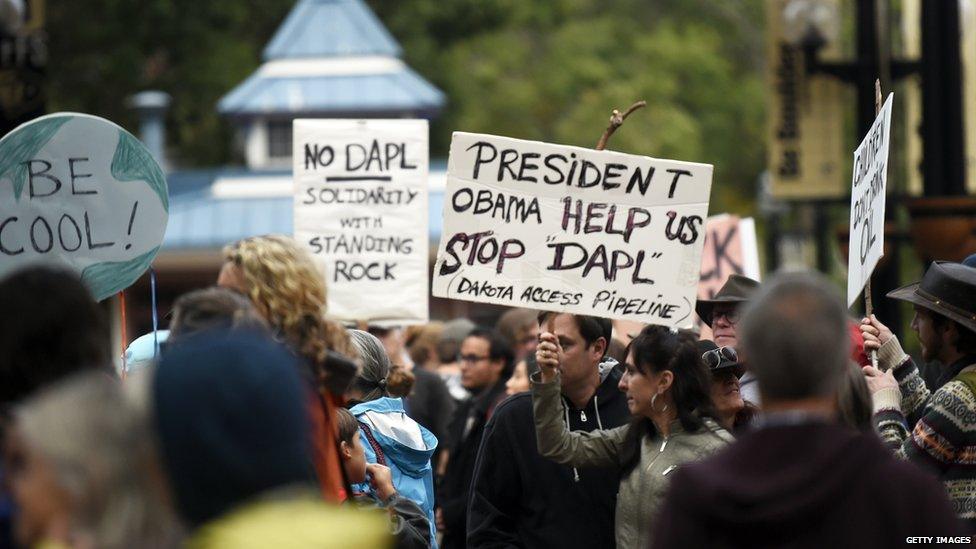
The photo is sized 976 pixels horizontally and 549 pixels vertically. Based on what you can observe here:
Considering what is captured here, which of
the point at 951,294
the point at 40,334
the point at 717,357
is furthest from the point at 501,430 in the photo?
the point at 40,334

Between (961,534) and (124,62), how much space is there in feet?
97.1

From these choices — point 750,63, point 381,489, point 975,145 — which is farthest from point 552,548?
point 750,63

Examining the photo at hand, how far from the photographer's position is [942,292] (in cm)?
→ 590

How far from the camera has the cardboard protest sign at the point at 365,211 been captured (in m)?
9.39

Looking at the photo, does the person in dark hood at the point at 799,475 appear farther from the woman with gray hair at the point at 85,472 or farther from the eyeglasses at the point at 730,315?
the eyeglasses at the point at 730,315

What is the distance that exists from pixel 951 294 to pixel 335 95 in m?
32.0

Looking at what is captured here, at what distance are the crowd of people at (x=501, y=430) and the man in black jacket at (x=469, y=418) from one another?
8.74 ft

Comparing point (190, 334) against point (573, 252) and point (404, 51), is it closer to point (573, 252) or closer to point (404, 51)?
point (573, 252)

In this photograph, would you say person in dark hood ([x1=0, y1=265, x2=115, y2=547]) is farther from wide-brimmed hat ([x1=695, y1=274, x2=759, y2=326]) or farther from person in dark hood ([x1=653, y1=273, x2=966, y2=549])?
wide-brimmed hat ([x1=695, y1=274, x2=759, y2=326])

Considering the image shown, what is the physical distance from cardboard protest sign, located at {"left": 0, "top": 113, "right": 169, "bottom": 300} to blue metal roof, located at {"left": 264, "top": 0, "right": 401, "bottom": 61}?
29.8m

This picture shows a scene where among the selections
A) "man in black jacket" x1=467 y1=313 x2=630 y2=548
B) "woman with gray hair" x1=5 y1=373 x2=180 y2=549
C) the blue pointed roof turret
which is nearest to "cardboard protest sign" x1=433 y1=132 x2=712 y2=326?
"man in black jacket" x1=467 y1=313 x2=630 y2=548

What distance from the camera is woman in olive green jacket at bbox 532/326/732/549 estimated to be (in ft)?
19.9

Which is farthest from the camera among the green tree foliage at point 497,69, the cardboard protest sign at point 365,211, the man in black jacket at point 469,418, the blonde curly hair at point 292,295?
the green tree foliage at point 497,69

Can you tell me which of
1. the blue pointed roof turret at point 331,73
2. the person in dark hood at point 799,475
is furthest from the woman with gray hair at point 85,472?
the blue pointed roof turret at point 331,73
